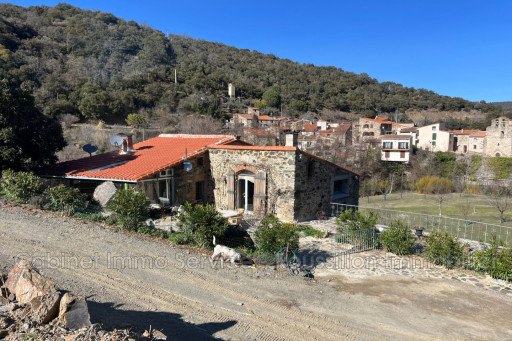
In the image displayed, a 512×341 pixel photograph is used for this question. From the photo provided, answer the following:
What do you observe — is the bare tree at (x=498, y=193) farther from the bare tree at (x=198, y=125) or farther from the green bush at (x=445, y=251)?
the bare tree at (x=198, y=125)

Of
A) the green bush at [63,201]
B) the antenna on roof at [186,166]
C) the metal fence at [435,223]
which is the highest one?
the antenna on roof at [186,166]

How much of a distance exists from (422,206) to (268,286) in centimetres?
3011

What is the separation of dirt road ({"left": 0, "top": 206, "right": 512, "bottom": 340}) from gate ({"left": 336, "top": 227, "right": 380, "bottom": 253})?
2.26 metres

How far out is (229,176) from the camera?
14.7m

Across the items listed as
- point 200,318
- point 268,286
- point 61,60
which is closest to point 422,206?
point 268,286

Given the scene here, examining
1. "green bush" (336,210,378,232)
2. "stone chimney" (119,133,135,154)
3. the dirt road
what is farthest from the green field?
the dirt road

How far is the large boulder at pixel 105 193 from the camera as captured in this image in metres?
13.4

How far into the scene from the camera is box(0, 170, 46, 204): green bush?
1279 cm

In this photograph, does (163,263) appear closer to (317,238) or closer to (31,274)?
(31,274)

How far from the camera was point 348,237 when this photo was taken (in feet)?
36.1

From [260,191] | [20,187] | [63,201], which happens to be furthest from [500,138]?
[20,187]

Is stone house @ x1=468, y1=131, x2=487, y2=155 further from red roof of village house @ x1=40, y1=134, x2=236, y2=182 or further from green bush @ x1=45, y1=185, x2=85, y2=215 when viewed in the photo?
green bush @ x1=45, y1=185, x2=85, y2=215

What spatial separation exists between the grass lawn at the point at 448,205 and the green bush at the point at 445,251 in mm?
21455

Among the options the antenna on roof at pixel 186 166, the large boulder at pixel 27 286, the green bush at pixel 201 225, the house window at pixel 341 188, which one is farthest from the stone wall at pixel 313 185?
the large boulder at pixel 27 286
